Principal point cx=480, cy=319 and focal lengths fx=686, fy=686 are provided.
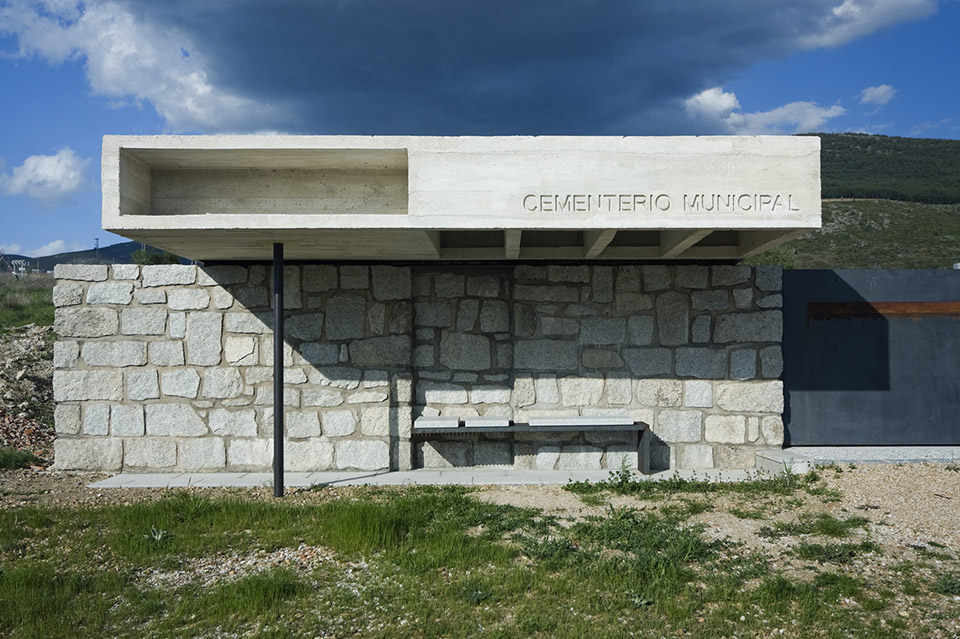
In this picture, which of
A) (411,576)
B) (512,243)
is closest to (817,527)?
(411,576)

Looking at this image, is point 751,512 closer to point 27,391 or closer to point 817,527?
point 817,527

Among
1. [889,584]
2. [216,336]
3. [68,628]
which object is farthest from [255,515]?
[889,584]

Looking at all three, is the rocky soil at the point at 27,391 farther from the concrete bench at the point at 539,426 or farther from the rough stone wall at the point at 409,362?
the concrete bench at the point at 539,426

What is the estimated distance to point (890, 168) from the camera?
161 feet

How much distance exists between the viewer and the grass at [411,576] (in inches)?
157

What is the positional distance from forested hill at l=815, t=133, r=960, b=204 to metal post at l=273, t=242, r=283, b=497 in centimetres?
4563

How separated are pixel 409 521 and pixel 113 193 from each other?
3884mm

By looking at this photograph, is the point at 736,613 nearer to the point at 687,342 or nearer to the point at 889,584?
the point at 889,584

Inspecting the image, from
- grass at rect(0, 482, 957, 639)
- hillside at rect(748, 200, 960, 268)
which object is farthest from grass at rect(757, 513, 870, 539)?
hillside at rect(748, 200, 960, 268)

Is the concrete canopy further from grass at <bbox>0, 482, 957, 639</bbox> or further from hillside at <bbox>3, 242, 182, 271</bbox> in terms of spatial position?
hillside at <bbox>3, 242, 182, 271</bbox>

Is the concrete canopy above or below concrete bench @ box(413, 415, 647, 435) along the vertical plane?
above

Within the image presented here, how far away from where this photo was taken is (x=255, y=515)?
19.6 feet

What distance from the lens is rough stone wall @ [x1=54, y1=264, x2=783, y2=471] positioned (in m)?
8.02

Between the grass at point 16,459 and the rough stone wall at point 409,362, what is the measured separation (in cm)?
66
